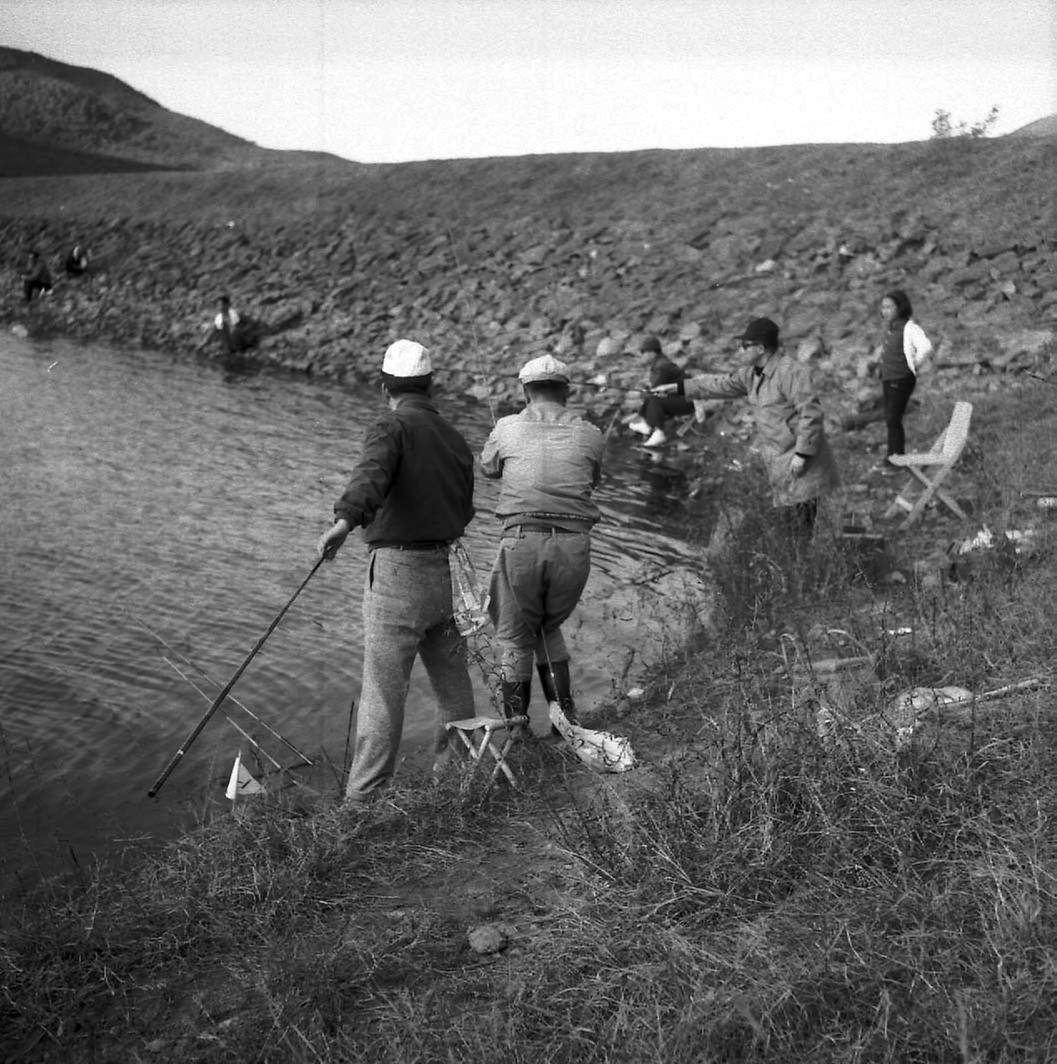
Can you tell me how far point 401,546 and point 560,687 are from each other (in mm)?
1460

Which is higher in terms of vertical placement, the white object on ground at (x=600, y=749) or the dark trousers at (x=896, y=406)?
the dark trousers at (x=896, y=406)

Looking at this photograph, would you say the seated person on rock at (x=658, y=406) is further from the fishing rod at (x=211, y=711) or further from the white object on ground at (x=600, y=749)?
the fishing rod at (x=211, y=711)

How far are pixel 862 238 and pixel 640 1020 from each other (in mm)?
21506

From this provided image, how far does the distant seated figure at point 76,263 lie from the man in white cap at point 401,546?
1291 inches

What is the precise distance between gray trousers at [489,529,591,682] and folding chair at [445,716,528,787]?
54 centimetres

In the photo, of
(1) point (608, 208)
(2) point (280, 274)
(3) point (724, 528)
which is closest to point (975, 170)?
(1) point (608, 208)

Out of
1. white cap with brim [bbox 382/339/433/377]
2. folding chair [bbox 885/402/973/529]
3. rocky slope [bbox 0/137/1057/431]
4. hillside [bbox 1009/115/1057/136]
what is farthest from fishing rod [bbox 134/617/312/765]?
hillside [bbox 1009/115/1057/136]

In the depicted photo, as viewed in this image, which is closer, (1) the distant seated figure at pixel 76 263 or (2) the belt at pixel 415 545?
(2) the belt at pixel 415 545

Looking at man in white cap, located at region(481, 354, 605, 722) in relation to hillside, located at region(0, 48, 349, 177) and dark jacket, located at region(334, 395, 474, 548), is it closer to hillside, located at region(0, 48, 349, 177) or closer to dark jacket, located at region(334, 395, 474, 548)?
dark jacket, located at region(334, 395, 474, 548)

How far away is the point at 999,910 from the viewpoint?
387 cm

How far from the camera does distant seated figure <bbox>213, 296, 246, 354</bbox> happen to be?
28031mm

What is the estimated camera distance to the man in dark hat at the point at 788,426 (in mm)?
8953

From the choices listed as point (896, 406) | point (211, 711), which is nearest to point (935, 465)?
point (896, 406)

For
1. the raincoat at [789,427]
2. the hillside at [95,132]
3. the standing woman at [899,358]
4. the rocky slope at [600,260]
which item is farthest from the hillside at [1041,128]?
the hillside at [95,132]
